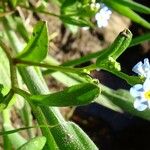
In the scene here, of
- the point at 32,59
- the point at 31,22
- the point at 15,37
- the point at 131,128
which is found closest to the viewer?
the point at 32,59

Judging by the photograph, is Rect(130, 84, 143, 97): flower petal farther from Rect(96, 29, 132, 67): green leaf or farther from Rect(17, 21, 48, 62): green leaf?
Rect(17, 21, 48, 62): green leaf

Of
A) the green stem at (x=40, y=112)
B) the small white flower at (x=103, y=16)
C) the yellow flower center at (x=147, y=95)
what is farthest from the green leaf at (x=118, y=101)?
the yellow flower center at (x=147, y=95)

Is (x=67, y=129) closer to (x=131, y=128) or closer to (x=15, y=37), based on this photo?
(x=15, y=37)

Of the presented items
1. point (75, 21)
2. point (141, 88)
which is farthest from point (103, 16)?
point (141, 88)

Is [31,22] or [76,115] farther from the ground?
[31,22]

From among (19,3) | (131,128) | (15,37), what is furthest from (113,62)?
(131,128)

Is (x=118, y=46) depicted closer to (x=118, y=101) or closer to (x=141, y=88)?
(x=141, y=88)
